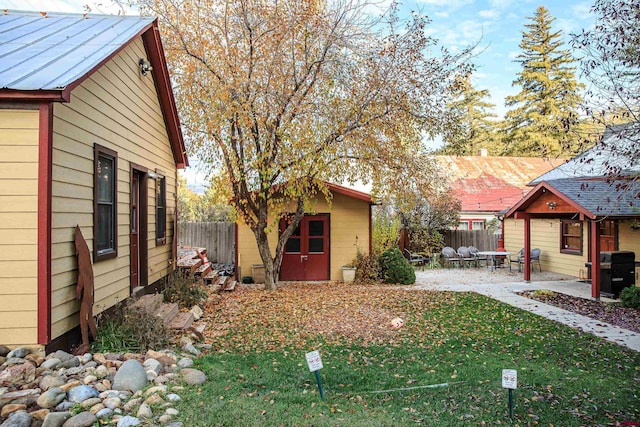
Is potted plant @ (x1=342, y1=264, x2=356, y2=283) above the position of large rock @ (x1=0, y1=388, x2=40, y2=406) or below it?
below

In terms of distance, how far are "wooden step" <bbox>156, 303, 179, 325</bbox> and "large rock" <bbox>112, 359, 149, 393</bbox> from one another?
219 centimetres

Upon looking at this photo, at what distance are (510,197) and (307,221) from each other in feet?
46.4

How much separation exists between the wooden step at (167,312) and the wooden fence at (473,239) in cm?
1458

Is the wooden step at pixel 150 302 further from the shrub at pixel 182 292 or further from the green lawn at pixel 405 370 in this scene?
the green lawn at pixel 405 370

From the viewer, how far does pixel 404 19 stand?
9641mm

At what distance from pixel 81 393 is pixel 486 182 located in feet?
77.7

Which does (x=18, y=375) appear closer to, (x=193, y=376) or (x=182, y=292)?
(x=193, y=376)

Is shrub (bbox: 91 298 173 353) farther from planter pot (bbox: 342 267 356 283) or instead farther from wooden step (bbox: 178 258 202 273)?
planter pot (bbox: 342 267 356 283)

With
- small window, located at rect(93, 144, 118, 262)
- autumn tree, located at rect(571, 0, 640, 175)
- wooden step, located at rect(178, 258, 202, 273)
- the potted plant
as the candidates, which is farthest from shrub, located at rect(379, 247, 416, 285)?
small window, located at rect(93, 144, 118, 262)

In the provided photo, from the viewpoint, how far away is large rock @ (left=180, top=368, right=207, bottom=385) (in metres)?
4.42

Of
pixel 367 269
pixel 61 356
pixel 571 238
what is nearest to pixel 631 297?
pixel 571 238

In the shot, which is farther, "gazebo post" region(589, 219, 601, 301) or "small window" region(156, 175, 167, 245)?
"gazebo post" region(589, 219, 601, 301)

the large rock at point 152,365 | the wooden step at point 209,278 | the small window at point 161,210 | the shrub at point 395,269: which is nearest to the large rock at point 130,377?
the large rock at point 152,365

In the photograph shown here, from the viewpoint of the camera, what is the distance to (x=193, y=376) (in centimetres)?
450
